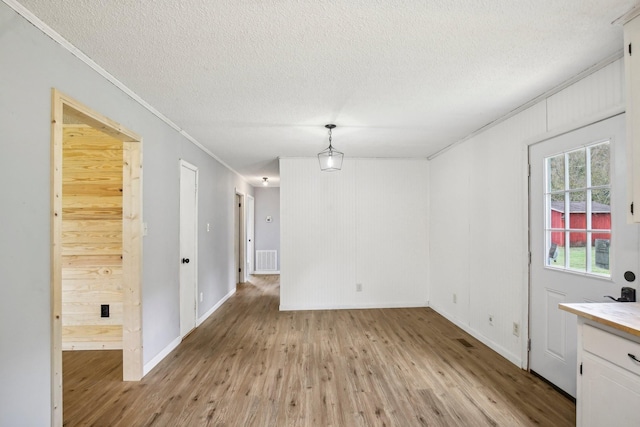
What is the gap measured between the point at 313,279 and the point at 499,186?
2.94 meters

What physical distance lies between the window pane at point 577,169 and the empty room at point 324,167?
0.8 inches

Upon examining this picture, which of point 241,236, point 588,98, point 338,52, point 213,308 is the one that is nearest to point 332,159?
point 338,52

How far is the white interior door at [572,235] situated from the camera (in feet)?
6.26

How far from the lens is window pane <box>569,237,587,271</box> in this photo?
215 cm

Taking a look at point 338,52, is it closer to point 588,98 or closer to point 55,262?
point 588,98

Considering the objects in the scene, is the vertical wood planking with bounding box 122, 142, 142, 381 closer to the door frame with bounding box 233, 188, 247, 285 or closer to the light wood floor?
the light wood floor

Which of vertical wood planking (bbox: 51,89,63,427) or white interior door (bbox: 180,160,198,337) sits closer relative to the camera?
vertical wood planking (bbox: 51,89,63,427)

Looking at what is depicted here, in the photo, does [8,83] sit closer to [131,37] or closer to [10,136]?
[10,136]

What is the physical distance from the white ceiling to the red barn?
971 millimetres

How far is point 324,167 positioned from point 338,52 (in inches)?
68.6

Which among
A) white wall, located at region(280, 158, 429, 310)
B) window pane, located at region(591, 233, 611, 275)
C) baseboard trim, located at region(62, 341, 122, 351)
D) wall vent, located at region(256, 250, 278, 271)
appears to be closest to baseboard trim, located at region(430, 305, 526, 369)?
white wall, located at region(280, 158, 429, 310)

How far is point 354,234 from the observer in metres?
4.77

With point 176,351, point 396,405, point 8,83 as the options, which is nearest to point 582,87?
point 396,405

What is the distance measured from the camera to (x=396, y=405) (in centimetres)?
219
